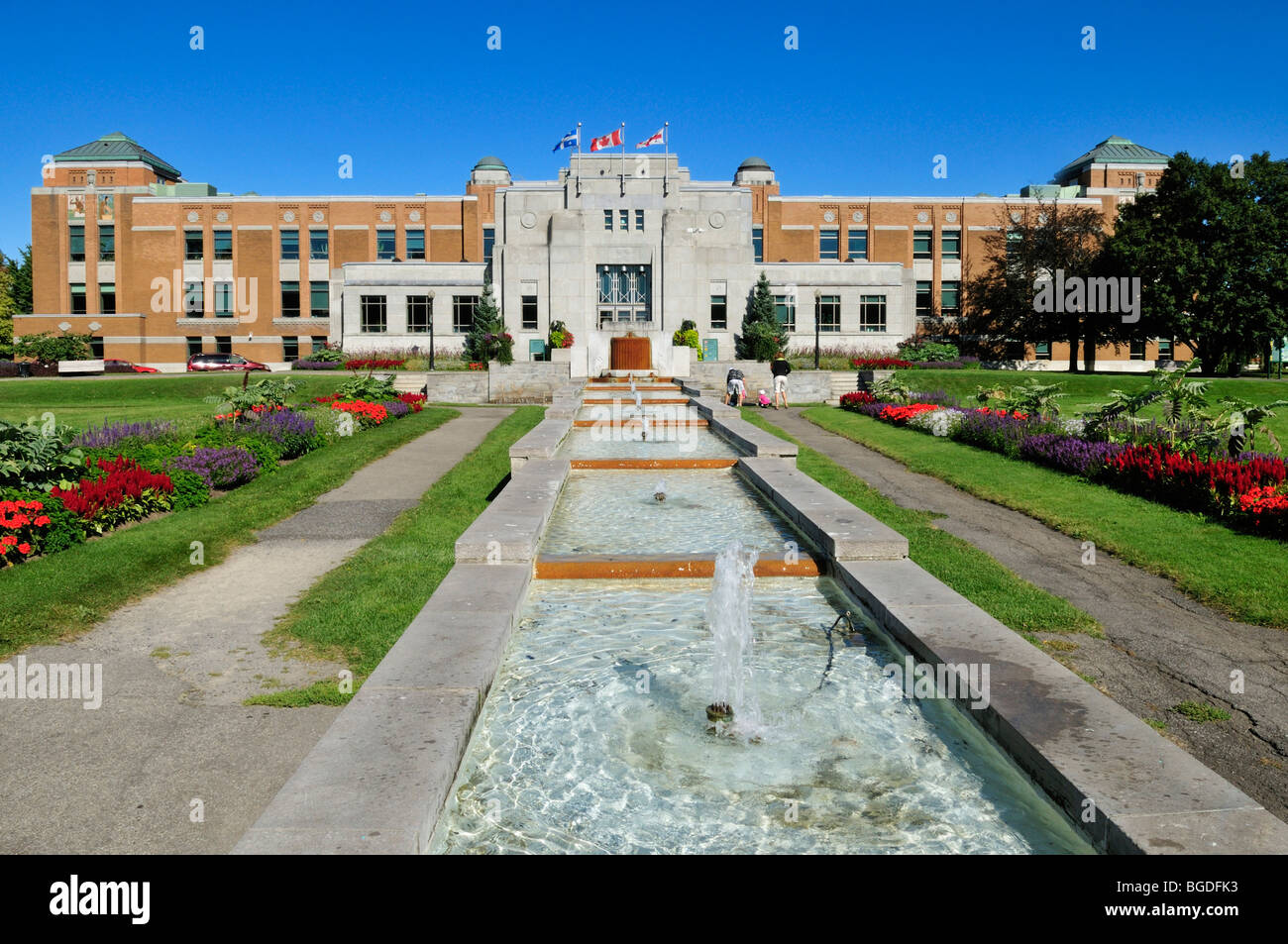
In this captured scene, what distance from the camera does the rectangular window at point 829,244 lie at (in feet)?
229

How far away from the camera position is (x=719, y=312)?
168ft

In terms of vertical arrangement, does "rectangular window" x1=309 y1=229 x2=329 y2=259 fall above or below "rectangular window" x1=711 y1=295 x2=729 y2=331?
above

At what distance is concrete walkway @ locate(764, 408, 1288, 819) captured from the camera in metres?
5.30

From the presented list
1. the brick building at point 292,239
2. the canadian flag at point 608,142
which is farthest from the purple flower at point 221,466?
the brick building at point 292,239

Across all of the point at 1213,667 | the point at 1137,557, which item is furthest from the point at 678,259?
the point at 1213,667

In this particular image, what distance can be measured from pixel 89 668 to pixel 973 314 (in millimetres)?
62115

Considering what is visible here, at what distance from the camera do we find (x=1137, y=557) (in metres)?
9.95

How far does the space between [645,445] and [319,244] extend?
58931mm

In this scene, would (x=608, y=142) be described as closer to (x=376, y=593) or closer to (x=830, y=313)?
(x=830, y=313)

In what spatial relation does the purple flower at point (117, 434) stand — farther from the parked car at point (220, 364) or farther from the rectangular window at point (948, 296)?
the rectangular window at point (948, 296)

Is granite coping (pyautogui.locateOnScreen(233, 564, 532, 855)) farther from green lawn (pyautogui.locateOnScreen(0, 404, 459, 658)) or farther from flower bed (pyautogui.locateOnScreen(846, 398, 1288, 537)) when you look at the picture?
flower bed (pyautogui.locateOnScreen(846, 398, 1288, 537))

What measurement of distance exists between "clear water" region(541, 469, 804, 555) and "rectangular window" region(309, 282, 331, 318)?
60120 mm

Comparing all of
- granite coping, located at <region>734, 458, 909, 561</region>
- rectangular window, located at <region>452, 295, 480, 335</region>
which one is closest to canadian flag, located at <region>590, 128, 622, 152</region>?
rectangular window, located at <region>452, 295, 480, 335</region>

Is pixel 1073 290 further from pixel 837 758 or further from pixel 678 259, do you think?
pixel 837 758
